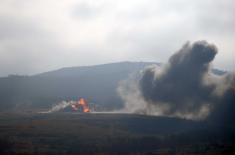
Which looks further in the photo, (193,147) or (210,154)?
(193,147)

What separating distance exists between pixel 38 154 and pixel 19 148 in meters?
18.2

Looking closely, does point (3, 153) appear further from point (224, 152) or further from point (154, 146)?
point (224, 152)

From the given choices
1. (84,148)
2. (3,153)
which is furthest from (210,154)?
(3,153)

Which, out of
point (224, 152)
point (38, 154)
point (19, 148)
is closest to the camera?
point (224, 152)

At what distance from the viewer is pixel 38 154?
170750 mm

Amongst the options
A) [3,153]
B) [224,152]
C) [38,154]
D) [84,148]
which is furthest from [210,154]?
[3,153]

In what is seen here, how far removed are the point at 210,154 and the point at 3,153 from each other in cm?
8185

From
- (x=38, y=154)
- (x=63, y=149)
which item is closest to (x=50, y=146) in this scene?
(x=63, y=149)

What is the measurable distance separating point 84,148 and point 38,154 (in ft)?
76.4

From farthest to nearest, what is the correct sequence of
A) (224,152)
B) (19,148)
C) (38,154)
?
(19,148), (38,154), (224,152)

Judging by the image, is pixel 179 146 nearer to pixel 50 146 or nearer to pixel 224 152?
pixel 224 152

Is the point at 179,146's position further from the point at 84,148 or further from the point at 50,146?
the point at 50,146

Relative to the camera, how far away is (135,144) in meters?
196

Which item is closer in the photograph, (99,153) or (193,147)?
(99,153)
